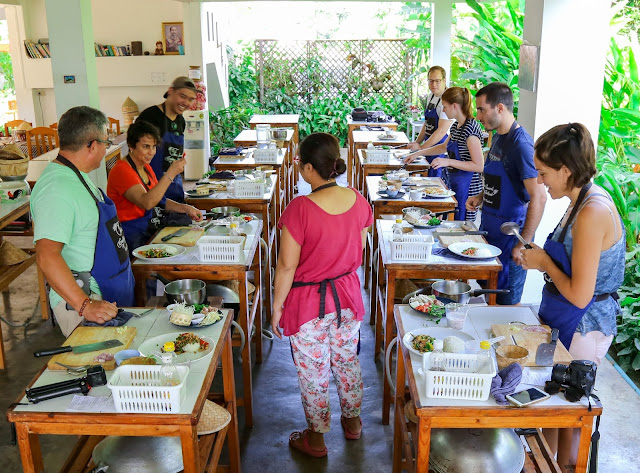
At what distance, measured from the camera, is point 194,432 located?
2287 mm

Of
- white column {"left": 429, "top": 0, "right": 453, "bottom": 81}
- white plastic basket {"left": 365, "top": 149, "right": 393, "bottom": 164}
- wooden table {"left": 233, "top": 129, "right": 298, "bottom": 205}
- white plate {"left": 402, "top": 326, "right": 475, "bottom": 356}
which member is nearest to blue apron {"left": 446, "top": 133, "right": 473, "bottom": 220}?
white plastic basket {"left": 365, "top": 149, "right": 393, "bottom": 164}

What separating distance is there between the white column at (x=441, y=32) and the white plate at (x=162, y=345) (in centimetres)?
887

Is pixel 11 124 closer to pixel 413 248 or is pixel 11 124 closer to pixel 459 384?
pixel 413 248

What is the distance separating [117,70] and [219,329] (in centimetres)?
885

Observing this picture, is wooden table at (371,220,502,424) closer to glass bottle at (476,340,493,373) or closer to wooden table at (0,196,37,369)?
glass bottle at (476,340,493,373)

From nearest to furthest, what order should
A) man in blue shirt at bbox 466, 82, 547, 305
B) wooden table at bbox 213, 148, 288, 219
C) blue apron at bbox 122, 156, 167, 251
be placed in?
1. man in blue shirt at bbox 466, 82, 547, 305
2. blue apron at bbox 122, 156, 167, 251
3. wooden table at bbox 213, 148, 288, 219

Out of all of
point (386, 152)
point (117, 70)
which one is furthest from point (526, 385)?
point (117, 70)

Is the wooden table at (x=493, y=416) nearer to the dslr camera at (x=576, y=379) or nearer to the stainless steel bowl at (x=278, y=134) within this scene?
the dslr camera at (x=576, y=379)

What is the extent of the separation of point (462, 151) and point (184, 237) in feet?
9.40

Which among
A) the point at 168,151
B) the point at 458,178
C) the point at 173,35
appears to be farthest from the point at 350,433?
the point at 173,35

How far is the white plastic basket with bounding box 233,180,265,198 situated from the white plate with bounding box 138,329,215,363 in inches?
99.2

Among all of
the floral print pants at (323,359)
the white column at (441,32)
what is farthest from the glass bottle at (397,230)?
the white column at (441,32)

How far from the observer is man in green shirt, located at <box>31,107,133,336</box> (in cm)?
291

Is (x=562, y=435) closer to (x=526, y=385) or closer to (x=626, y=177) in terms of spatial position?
(x=526, y=385)
